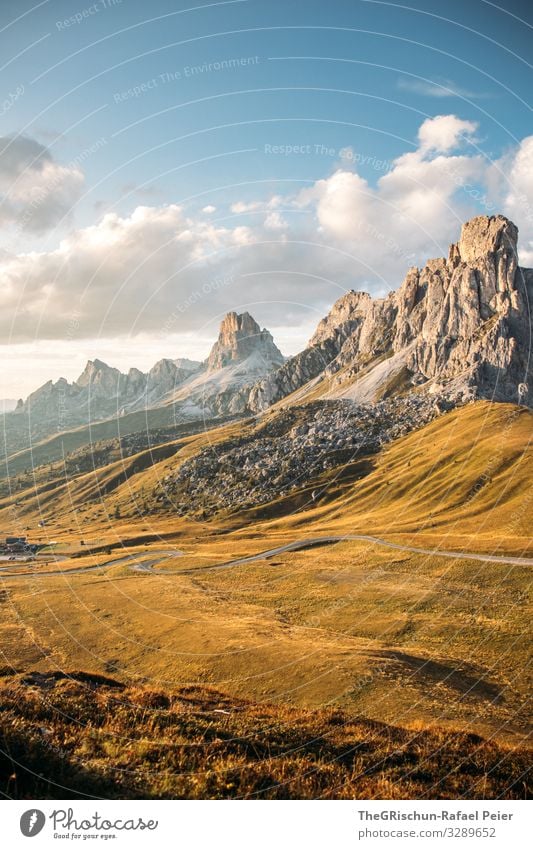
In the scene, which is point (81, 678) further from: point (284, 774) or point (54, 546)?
point (54, 546)

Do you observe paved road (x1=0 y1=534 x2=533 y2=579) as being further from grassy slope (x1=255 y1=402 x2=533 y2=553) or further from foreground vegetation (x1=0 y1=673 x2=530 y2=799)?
foreground vegetation (x1=0 y1=673 x2=530 y2=799)

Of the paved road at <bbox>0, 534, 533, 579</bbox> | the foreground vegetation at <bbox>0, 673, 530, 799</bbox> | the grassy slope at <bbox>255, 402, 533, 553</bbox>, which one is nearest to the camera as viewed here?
the foreground vegetation at <bbox>0, 673, 530, 799</bbox>

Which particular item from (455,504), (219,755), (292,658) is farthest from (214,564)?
(219,755)

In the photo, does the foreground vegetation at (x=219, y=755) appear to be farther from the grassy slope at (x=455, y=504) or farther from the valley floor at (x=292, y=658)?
the grassy slope at (x=455, y=504)

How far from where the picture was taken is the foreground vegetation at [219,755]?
15953 millimetres

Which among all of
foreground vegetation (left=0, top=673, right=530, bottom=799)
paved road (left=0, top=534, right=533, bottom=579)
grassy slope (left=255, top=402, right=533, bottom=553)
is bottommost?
paved road (left=0, top=534, right=533, bottom=579)

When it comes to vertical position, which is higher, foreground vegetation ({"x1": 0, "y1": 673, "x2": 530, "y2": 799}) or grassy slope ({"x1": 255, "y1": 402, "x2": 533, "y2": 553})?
foreground vegetation ({"x1": 0, "y1": 673, "x2": 530, "y2": 799})

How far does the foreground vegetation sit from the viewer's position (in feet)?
52.3

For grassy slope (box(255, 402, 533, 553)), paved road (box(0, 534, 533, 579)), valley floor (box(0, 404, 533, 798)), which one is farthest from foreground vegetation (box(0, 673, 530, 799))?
paved road (box(0, 534, 533, 579))

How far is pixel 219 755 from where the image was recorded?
1789cm

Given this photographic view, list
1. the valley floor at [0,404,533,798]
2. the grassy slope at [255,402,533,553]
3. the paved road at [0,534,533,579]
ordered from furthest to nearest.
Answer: the grassy slope at [255,402,533,553] < the paved road at [0,534,533,579] < the valley floor at [0,404,533,798]

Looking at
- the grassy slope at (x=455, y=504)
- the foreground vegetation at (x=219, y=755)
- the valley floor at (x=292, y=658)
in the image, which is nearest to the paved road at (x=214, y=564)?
the valley floor at (x=292, y=658)

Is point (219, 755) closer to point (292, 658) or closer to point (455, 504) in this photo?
point (292, 658)
